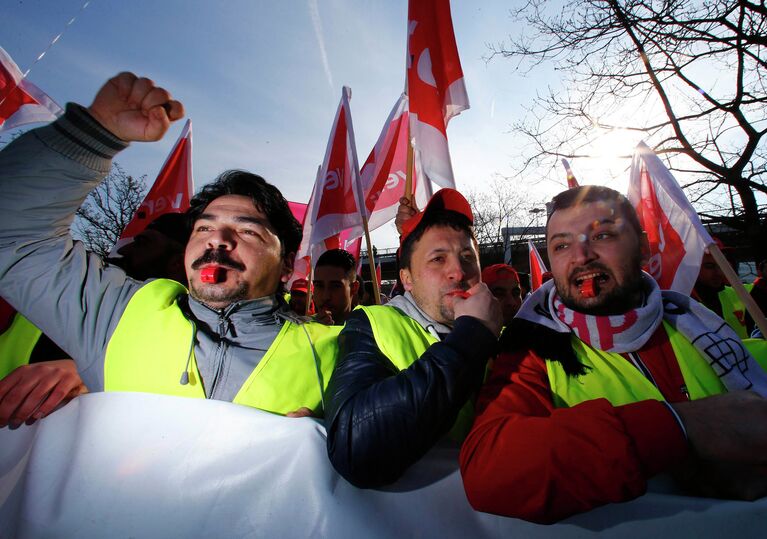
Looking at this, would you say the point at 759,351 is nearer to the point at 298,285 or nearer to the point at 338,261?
the point at 338,261

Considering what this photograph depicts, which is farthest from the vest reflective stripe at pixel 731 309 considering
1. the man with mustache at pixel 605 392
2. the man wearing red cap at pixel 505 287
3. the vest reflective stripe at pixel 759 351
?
the man with mustache at pixel 605 392

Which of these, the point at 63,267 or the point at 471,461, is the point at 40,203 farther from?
the point at 471,461

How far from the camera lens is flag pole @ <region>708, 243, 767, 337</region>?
1706mm

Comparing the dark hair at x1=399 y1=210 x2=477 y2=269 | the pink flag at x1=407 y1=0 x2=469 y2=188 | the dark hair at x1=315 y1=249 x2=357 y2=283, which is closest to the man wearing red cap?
the dark hair at x1=315 y1=249 x2=357 y2=283

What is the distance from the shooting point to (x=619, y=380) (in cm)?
137

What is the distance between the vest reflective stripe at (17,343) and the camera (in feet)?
5.27

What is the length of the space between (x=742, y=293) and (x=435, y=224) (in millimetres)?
1420

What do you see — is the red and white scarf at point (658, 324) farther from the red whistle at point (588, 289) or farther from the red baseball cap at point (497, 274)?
the red baseball cap at point (497, 274)

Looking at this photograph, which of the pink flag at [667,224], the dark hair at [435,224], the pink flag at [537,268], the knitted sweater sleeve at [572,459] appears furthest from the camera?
the pink flag at [537,268]

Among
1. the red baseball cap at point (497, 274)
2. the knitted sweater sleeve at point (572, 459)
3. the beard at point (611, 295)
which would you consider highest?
the red baseball cap at point (497, 274)

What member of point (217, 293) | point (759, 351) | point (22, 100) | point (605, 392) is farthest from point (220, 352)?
point (759, 351)

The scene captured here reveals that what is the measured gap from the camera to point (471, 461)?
1.02 metres

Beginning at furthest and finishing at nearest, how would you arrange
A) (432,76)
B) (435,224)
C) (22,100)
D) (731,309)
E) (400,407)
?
(731,309) < (432,76) < (435,224) < (22,100) < (400,407)

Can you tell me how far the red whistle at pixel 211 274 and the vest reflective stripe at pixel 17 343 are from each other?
2.41 feet
